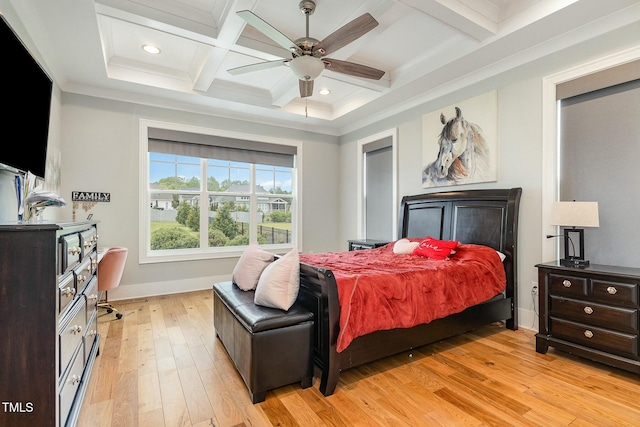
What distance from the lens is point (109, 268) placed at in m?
3.41

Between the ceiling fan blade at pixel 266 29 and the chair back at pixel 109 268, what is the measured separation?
110 inches

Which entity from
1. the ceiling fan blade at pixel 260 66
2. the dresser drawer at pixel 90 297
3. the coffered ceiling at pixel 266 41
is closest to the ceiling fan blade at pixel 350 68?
the coffered ceiling at pixel 266 41

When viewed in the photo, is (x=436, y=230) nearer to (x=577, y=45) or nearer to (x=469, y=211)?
(x=469, y=211)

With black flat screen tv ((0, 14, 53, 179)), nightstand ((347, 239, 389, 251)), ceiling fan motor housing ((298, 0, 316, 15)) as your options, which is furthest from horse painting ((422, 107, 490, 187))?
black flat screen tv ((0, 14, 53, 179))

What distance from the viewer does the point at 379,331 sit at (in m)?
2.25

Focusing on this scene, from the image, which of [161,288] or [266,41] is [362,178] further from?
[161,288]

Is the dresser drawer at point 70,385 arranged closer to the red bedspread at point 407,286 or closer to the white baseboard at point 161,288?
the red bedspread at point 407,286

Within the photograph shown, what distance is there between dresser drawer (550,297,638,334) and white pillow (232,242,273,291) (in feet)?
8.07

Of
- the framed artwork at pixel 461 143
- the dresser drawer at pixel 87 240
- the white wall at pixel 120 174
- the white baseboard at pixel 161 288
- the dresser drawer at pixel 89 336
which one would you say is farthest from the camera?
the white baseboard at pixel 161 288

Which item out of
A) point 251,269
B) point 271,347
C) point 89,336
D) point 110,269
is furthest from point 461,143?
point 110,269

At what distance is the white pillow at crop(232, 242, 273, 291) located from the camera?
8.86ft

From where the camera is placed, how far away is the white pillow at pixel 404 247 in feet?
11.6

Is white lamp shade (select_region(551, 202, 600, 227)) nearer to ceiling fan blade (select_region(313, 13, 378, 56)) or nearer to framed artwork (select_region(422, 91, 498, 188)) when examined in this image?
framed artwork (select_region(422, 91, 498, 188))

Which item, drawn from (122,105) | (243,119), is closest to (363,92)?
(243,119)
